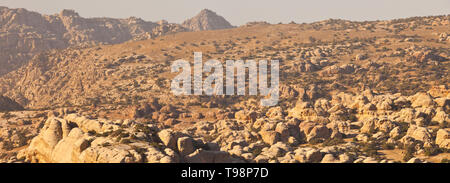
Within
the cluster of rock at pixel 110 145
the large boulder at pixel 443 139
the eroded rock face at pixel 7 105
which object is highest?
the cluster of rock at pixel 110 145

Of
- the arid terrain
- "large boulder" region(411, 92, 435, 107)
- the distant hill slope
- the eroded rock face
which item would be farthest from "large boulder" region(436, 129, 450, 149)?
the eroded rock face

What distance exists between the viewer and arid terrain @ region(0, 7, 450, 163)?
5641 cm

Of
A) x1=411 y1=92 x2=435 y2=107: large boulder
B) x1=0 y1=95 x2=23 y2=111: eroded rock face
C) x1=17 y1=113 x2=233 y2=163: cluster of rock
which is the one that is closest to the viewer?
x1=17 y1=113 x2=233 y2=163: cluster of rock

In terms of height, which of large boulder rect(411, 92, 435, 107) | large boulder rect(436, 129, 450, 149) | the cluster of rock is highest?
the cluster of rock

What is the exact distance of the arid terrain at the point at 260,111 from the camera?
5641 cm

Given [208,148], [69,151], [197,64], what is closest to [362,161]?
[208,148]

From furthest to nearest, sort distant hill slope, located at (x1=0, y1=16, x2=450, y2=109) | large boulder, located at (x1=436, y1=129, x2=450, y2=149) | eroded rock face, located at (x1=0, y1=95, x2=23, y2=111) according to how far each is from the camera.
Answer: distant hill slope, located at (x1=0, y1=16, x2=450, y2=109) < eroded rock face, located at (x1=0, y1=95, x2=23, y2=111) < large boulder, located at (x1=436, y1=129, x2=450, y2=149)

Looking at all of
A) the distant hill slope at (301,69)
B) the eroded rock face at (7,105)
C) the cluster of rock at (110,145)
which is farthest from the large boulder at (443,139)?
the eroded rock face at (7,105)

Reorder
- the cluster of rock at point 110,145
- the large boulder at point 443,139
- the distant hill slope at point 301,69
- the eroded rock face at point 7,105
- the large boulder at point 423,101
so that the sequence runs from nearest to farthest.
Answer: the cluster of rock at point 110,145, the large boulder at point 443,139, the large boulder at point 423,101, the eroded rock face at point 7,105, the distant hill slope at point 301,69

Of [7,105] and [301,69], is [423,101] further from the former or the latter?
[7,105]

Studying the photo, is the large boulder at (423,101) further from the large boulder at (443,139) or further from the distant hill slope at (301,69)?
the distant hill slope at (301,69)

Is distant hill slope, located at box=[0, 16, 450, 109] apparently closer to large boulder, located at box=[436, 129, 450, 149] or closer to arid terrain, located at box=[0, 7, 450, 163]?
arid terrain, located at box=[0, 7, 450, 163]
